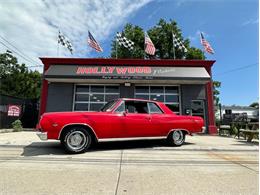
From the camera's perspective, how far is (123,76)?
15.1 meters

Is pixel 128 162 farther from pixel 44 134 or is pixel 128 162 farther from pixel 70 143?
pixel 44 134

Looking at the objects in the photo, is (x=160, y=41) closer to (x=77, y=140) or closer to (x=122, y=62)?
(x=122, y=62)

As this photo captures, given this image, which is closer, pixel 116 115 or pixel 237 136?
pixel 116 115

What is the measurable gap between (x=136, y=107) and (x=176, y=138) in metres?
1.90

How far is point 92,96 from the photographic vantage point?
53.1ft

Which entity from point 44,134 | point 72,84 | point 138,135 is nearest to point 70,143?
point 44,134

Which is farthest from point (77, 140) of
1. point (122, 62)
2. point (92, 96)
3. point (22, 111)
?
point (22, 111)

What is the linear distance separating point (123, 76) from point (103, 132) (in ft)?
27.1

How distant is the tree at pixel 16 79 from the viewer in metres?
36.4

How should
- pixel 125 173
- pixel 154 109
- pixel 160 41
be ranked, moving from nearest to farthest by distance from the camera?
pixel 125 173, pixel 154 109, pixel 160 41

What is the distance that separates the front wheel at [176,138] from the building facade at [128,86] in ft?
23.4

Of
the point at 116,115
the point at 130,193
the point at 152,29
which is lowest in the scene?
the point at 130,193

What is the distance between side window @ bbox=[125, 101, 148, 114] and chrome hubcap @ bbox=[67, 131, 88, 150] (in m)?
1.69

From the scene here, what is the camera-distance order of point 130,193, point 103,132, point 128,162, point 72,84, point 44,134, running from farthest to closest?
point 72,84, point 103,132, point 44,134, point 128,162, point 130,193
